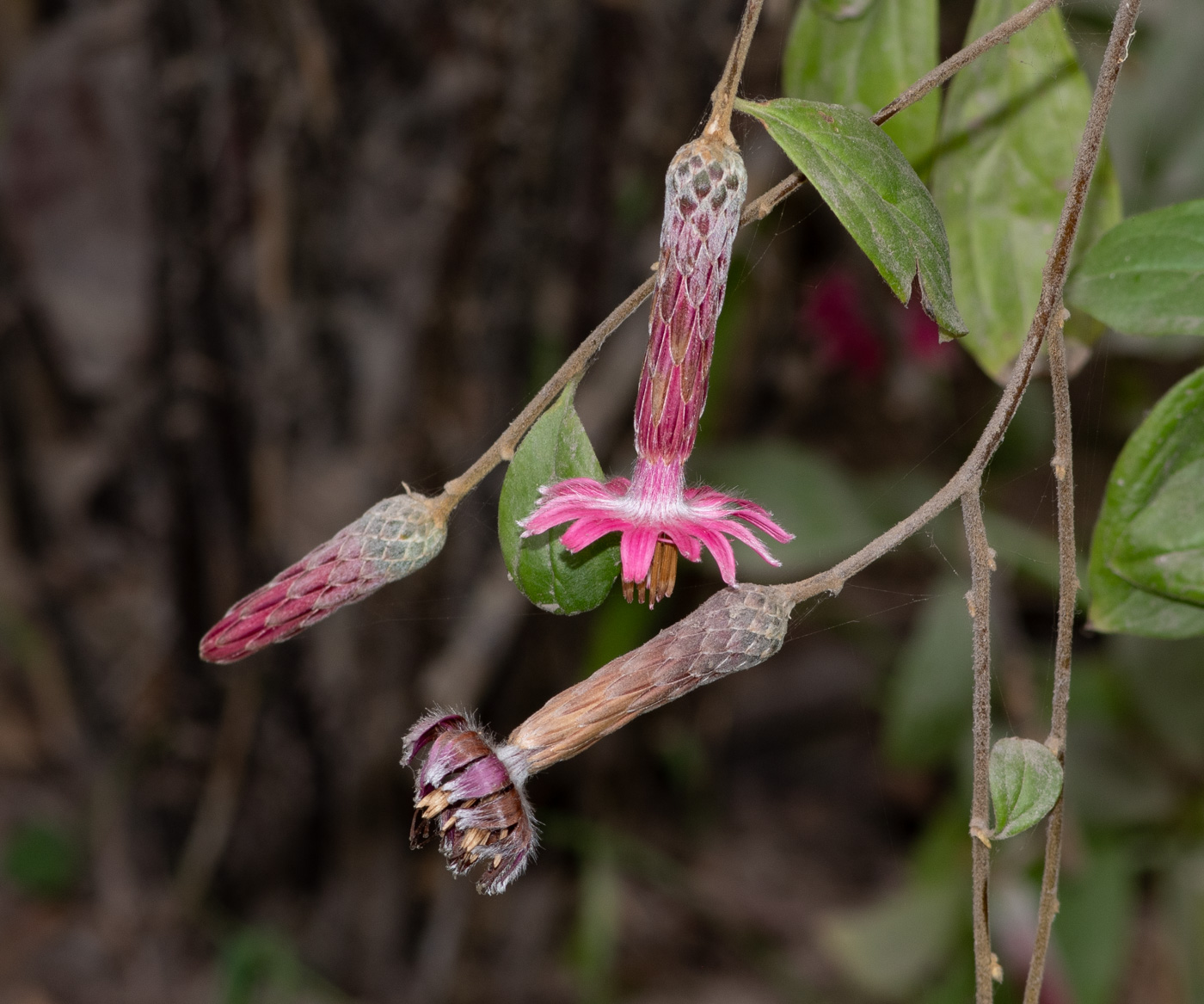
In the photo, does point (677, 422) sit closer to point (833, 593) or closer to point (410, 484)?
point (833, 593)

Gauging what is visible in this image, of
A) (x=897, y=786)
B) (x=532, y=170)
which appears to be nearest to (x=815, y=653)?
(x=897, y=786)

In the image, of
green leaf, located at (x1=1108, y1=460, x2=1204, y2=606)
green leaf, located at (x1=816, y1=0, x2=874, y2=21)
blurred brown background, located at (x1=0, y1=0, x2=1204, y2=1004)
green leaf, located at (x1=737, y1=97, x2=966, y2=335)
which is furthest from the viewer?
blurred brown background, located at (x1=0, y1=0, x2=1204, y2=1004)

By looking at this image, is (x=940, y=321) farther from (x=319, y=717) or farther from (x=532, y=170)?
(x=319, y=717)

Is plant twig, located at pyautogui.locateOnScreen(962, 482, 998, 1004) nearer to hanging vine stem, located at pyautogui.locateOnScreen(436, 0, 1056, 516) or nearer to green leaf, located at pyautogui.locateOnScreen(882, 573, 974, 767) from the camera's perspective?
hanging vine stem, located at pyautogui.locateOnScreen(436, 0, 1056, 516)

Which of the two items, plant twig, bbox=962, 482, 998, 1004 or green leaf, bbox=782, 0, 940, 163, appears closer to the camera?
plant twig, bbox=962, 482, 998, 1004

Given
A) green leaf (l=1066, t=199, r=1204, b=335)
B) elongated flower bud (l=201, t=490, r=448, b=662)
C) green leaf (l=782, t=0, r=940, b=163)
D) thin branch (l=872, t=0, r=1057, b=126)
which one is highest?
green leaf (l=782, t=0, r=940, b=163)

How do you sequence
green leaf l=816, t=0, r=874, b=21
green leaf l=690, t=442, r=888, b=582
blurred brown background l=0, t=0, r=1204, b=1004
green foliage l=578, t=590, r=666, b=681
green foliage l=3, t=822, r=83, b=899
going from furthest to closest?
green foliage l=3, t=822, r=83, b=899, green leaf l=690, t=442, r=888, b=582, green foliage l=578, t=590, r=666, b=681, blurred brown background l=0, t=0, r=1204, b=1004, green leaf l=816, t=0, r=874, b=21

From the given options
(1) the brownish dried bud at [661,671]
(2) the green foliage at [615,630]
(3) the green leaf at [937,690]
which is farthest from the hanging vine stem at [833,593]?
(3) the green leaf at [937,690]

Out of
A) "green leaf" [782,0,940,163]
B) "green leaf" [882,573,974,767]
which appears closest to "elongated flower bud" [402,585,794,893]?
"green leaf" [782,0,940,163]
